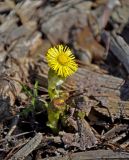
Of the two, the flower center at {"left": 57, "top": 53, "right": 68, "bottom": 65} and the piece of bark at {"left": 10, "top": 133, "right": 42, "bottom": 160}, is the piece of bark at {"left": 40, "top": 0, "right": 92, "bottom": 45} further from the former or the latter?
the piece of bark at {"left": 10, "top": 133, "right": 42, "bottom": 160}

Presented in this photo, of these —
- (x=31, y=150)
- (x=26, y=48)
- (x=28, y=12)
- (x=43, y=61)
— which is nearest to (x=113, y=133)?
(x=31, y=150)

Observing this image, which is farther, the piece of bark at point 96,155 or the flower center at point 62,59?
the flower center at point 62,59

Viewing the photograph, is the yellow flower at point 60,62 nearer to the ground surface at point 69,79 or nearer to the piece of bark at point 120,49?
the ground surface at point 69,79

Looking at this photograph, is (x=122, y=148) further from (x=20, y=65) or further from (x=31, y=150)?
(x=20, y=65)

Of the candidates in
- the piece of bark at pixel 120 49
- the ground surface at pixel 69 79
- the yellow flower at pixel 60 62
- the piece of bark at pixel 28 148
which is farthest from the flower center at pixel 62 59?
the piece of bark at pixel 120 49

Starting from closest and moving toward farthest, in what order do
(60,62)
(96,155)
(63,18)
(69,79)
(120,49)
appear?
(96,155)
(60,62)
(69,79)
(120,49)
(63,18)

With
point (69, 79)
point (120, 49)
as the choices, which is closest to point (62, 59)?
point (69, 79)

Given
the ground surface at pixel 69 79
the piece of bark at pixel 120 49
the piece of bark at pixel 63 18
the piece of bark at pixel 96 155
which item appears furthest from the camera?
the piece of bark at pixel 63 18

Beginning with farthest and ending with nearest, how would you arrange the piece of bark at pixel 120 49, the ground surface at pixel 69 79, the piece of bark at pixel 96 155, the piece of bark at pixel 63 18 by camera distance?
the piece of bark at pixel 63 18 → the piece of bark at pixel 120 49 → the ground surface at pixel 69 79 → the piece of bark at pixel 96 155

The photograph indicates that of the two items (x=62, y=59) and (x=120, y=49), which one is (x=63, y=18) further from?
(x=62, y=59)
